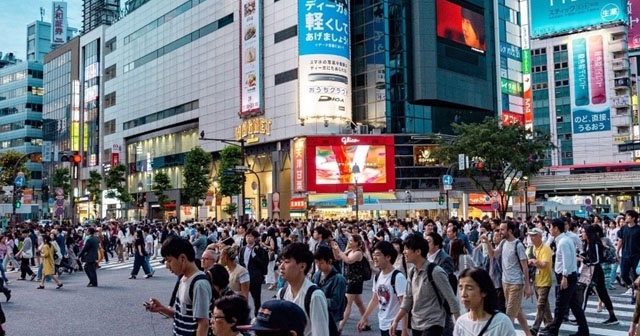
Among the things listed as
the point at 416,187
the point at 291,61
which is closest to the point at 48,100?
the point at 291,61

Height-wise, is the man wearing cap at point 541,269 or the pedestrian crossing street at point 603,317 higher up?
the man wearing cap at point 541,269

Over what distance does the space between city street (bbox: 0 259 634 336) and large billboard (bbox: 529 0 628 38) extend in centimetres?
7614

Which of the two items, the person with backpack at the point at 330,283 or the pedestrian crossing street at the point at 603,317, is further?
the pedestrian crossing street at the point at 603,317

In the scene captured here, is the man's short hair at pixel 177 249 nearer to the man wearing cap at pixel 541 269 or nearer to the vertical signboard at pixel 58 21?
the man wearing cap at pixel 541 269

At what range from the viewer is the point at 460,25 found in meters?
58.2

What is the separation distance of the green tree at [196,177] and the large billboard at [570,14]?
5525 cm

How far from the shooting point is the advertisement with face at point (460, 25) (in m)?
56.1

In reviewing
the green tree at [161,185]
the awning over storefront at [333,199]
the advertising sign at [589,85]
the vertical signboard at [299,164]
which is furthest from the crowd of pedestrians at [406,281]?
the advertising sign at [589,85]

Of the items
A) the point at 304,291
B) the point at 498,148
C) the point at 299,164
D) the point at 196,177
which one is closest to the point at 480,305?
the point at 304,291

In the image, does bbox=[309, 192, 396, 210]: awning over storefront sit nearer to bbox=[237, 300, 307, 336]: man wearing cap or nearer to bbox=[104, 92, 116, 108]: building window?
bbox=[104, 92, 116, 108]: building window

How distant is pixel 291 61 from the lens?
5209cm

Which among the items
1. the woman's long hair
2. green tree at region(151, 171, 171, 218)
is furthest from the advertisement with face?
the woman's long hair

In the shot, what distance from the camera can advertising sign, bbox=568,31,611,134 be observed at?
80.6 meters

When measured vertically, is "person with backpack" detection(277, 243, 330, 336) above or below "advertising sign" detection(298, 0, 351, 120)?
below
